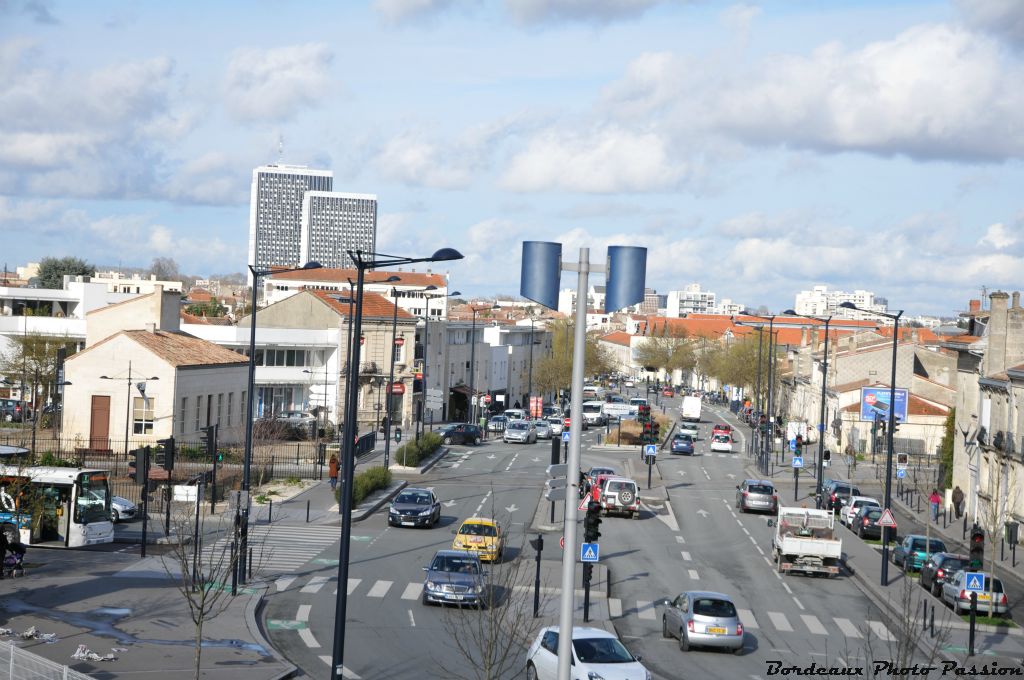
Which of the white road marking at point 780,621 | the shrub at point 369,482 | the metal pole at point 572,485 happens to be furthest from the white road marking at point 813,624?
the shrub at point 369,482

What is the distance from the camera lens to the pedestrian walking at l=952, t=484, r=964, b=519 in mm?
55000

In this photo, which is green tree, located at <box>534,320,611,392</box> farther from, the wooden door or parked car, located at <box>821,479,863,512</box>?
the wooden door

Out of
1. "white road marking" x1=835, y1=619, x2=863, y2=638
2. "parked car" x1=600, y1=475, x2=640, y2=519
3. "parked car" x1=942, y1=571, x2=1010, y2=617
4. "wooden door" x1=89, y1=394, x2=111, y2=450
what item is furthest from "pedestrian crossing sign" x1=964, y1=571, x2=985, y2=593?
"wooden door" x1=89, y1=394, x2=111, y2=450

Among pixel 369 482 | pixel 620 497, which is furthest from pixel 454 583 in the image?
pixel 369 482

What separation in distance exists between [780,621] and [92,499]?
68.5 ft

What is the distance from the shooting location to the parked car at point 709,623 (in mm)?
26609

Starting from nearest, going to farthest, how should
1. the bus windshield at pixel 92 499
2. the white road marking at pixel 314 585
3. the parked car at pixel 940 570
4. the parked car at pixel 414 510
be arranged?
1. the white road marking at pixel 314 585
2. the parked car at pixel 940 570
3. the bus windshield at pixel 92 499
4. the parked car at pixel 414 510

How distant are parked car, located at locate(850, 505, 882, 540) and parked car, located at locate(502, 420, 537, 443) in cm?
3721

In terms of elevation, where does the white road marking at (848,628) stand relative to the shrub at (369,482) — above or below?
below

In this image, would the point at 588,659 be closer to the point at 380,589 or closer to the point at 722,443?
the point at 380,589

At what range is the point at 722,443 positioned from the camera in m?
83.9

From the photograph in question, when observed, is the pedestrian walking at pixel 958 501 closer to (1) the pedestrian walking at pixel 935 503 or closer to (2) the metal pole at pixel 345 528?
(1) the pedestrian walking at pixel 935 503

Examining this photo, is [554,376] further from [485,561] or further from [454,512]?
[485,561]

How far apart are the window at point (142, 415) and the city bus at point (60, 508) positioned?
23239mm
